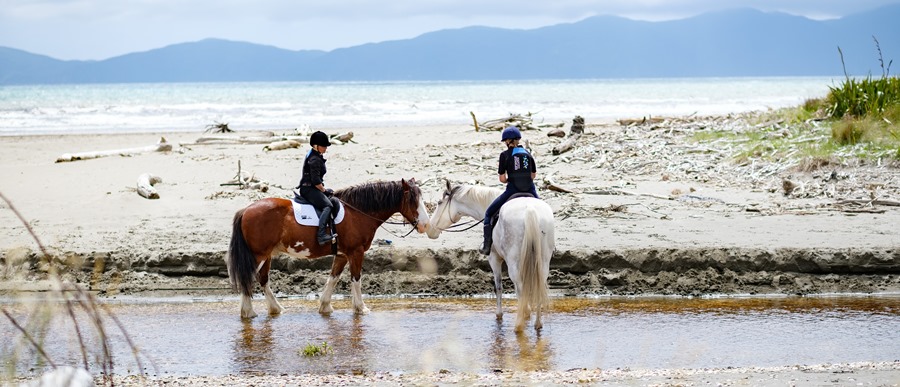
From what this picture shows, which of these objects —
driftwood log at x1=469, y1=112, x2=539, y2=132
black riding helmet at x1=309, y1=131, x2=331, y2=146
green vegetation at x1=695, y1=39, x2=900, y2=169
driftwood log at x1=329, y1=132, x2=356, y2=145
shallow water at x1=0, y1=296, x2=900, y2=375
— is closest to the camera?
shallow water at x1=0, y1=296, x2=900, y2=375

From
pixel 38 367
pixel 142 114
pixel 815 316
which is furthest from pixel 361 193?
pixel 142 114

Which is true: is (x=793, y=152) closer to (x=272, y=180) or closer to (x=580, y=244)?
(x=580, y=244)

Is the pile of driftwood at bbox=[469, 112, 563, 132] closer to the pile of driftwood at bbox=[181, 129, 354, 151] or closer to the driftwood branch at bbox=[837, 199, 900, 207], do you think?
the pile of driftwood at bbox=[181, 129, 354, 151]

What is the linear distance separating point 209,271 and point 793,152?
471 inches

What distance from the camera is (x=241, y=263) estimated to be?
36.2ft

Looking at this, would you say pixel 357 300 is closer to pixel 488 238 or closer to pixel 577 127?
pixel 488 238

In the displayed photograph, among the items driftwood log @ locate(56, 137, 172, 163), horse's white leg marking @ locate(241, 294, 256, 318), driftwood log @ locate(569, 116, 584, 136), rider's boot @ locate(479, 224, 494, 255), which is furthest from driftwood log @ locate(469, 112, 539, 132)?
horse's white leg marking @ locate(241, 294, 256, 318)

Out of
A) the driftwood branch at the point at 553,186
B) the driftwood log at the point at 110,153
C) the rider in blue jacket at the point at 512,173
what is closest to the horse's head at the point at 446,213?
the rider in blue jacket at the point at 512,173

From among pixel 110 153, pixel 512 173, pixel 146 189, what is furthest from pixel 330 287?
pixel 110 153

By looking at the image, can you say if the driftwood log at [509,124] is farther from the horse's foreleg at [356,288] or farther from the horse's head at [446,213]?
the horse's foreleg at [356,288]

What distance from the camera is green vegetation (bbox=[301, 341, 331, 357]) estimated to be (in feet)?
30.0

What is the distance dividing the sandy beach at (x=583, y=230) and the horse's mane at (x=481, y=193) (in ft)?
5.29

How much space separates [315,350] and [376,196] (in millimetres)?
2914

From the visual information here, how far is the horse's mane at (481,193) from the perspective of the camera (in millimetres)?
11211
